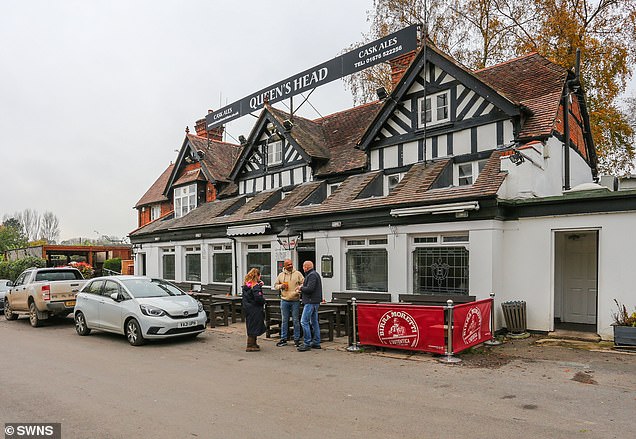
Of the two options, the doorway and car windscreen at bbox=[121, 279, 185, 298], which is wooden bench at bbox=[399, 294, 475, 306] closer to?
the doorway

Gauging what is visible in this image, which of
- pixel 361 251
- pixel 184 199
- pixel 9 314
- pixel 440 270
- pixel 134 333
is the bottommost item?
pixel 9 314

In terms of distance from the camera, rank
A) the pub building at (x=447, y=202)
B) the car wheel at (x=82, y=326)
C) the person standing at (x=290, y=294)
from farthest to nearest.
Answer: the car wheel at (x=82, y=326), the pub building at (x=447, y=202), the person standing at (x=290, y=294)

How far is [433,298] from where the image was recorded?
12.5 m

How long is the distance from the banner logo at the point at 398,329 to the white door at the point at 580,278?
577cm

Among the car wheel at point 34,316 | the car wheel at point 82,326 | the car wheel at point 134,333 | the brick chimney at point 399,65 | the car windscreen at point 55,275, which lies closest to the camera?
the car wheel at point 134,333

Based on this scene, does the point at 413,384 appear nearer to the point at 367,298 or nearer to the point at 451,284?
the point at 451,284

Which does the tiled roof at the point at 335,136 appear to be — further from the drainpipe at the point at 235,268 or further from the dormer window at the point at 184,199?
the dormer window at the point at 184,199

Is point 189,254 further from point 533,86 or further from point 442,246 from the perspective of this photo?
point 533,86

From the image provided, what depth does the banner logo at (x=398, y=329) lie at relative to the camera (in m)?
9.40

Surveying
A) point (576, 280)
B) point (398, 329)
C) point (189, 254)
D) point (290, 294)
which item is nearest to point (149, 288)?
point (290, 294)

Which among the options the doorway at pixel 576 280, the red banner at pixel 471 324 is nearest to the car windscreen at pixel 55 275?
the red banner at pixel 471 324

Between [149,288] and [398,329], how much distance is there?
253 inches

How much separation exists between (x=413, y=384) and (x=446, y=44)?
21311 mm

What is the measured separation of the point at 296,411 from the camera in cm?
613
